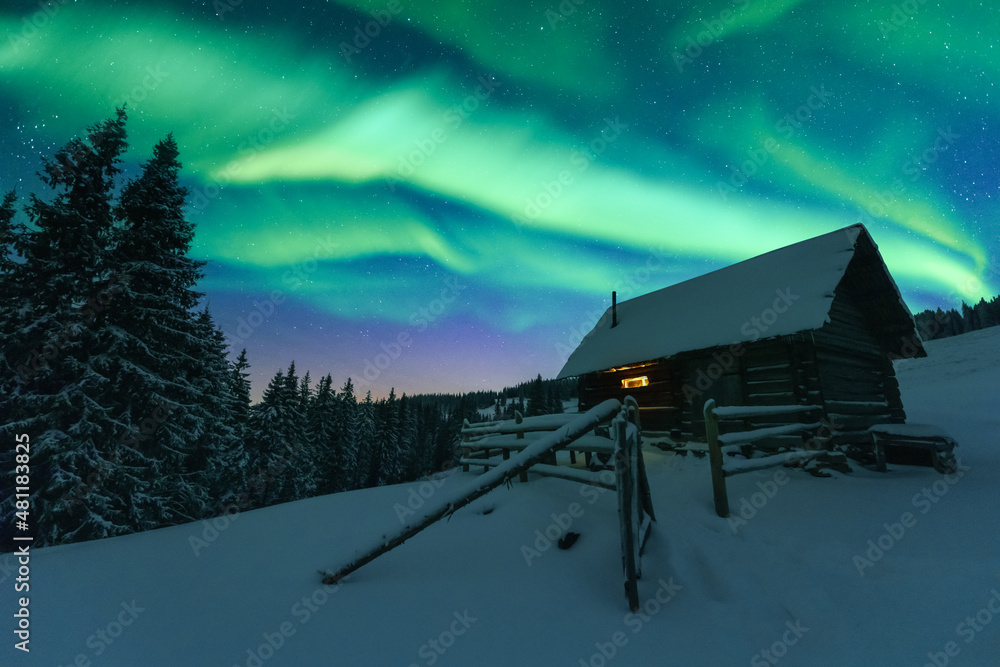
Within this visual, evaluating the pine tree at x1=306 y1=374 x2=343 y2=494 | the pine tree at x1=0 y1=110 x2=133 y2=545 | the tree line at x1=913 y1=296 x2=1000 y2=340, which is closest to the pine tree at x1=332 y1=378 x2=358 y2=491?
the pine tree at x1=306 y1=374 x2=343 y2=494

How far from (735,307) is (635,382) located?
4030 mm

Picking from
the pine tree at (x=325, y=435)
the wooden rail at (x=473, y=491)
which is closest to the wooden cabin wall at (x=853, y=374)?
the wooden rail at (x=473, y=491)

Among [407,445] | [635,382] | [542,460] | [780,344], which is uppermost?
[780,344]

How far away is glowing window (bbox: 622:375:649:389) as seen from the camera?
45.4ft

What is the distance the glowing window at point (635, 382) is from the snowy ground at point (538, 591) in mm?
8116

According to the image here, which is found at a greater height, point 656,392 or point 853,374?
point 853,374

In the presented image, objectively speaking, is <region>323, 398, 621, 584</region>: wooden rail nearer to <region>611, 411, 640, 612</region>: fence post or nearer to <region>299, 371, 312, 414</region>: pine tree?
<region>611, 411, 640, 612</region>: fence post

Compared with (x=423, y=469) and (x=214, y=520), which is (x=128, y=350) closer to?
(x=214, y=520)

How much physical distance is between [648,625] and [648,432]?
36.5 feet

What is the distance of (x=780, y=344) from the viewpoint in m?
10.8

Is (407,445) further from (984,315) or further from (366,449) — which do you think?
(984,315)

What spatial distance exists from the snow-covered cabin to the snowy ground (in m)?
5.16

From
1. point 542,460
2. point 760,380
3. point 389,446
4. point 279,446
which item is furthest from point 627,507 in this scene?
point 389,446

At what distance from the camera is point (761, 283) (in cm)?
1272
